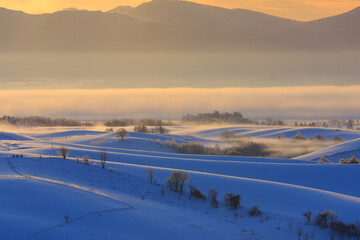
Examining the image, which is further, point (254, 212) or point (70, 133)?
point (70, 133)

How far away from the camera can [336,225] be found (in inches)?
910

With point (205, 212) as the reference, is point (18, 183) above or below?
above

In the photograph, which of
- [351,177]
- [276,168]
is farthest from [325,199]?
[276,168]

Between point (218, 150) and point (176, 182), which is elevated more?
point (176, 182)

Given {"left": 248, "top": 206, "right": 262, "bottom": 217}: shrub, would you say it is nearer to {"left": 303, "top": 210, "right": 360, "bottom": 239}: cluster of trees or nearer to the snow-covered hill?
the snow-covered hill

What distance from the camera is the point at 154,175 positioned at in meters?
41.5

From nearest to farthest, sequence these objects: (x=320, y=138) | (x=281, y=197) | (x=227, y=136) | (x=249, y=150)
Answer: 1. (x=281, y=197)
2. (x=249, y=150)
3. (x=320, y=138)
4. (x=227, y=136)

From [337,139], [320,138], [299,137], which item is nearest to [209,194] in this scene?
[337,139]

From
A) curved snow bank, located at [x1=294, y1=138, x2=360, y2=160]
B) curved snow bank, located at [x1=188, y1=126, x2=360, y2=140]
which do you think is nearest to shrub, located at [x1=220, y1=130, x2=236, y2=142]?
curved snow bank, located at [x1=188, y1=126, x2=360, y2=140]

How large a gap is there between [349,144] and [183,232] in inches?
3034

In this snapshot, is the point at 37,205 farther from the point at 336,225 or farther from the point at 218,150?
the point at 218,150

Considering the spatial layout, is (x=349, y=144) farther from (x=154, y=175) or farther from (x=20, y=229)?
(x=20, y=229)

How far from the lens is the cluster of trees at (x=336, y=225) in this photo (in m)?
22.3

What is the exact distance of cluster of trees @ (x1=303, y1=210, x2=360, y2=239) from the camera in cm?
2233
